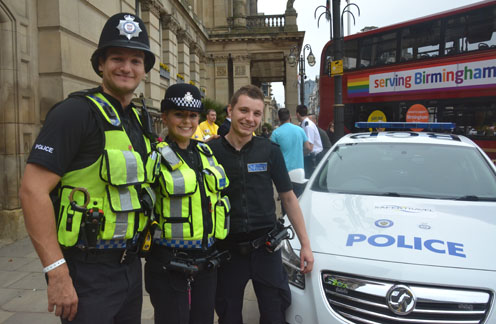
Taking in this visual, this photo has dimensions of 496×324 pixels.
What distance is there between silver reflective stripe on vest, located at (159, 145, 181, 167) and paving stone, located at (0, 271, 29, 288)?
3.23 meters

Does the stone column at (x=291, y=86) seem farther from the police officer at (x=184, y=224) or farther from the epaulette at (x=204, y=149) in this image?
the police officer at (x=184, y=224)

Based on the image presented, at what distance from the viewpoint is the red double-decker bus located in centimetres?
943

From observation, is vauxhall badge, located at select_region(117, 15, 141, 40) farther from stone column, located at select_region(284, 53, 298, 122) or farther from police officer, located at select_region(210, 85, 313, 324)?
stone column, located at select_region(284, 53, 298, 122)

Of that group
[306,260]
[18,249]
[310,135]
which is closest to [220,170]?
[306,260]

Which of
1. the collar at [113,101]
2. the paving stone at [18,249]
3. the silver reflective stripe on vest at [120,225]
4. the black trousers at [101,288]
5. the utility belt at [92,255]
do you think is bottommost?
the paving stone at [18,249]

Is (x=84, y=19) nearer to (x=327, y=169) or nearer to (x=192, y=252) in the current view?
(x=327, y=169)

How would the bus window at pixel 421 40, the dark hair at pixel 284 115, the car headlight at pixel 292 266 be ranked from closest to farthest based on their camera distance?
the car headlight at pixel 292 266 → the dark hair at pixel 284 115 → the bus window at pixel 421 40

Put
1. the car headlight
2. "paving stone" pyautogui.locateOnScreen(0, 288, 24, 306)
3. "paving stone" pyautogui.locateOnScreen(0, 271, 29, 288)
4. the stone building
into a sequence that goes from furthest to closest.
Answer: the stone building, "paving stone" pyautogui.locateOnScreen(0, 271, 29, 288), "paving stone" pyautogui.locateOnScreen(0, 288, 24, 306), the car headlight

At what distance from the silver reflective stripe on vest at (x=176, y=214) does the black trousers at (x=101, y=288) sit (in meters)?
0.24

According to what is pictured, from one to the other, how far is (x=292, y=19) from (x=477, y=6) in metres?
15.6

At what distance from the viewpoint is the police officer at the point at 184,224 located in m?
1.88

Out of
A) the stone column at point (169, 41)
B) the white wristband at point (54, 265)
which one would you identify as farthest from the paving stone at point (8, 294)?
the stone column at point (169, 41)

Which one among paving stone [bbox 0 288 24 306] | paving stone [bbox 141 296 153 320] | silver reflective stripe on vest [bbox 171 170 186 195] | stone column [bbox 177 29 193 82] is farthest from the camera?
stone column [bbox 177 29 193 82]

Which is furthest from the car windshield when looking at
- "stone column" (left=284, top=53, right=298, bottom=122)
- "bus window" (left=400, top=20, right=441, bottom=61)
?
"stone column" (left=284, top=53, right=298, bottom=122)
